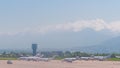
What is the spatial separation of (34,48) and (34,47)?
1.38 ft

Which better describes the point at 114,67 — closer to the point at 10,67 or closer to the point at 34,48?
the point at 10,67

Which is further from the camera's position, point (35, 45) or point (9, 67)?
point (35, 45)

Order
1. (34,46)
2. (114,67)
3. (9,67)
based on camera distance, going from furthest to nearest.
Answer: (34,46)
(114,67)
(9,67)

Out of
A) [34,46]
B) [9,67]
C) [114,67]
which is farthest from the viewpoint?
[34,46]

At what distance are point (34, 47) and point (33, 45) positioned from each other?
51.1 inches

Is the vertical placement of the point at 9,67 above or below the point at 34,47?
below

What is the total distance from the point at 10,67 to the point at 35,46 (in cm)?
6520

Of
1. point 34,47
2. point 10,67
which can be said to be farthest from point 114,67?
point 34,47

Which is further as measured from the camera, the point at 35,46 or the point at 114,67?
the point at 35,46

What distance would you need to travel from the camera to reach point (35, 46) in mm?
123688

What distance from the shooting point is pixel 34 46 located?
122938mm

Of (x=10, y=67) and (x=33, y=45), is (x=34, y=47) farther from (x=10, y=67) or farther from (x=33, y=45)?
(x=10, y=67)

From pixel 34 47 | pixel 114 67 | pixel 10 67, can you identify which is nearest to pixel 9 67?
pixel 10 67

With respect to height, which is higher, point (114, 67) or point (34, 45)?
point (34, 45)
